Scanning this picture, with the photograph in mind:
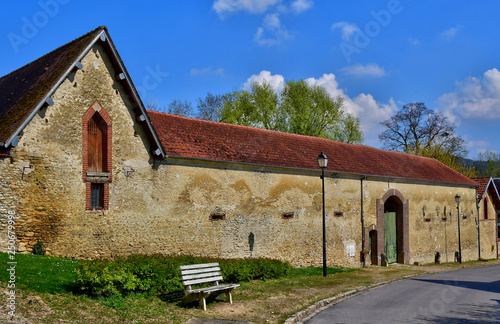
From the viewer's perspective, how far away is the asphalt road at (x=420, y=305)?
968cm

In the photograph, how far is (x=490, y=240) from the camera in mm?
37031

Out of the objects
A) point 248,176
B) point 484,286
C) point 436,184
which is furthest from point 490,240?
point 248,176

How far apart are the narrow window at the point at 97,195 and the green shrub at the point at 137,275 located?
3.59 m

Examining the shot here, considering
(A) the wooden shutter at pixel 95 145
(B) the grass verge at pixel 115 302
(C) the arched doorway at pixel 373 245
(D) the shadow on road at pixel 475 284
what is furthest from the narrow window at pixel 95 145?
(C) the arched doorway at pixel 373 245

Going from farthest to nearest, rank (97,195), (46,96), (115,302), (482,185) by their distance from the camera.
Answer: (482,185), (97,195), (46,96), (115,302)

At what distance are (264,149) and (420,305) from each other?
407 inches

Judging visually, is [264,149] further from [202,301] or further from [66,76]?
[202,301]

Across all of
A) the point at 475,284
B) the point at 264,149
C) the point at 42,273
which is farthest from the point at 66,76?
the point at 475,284

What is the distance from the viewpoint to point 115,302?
9.04 meters

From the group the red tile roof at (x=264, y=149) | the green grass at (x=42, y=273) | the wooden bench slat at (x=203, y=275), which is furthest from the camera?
the red tile roof at (x=264, y=149)

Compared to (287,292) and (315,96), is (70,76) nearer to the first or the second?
(287,292)

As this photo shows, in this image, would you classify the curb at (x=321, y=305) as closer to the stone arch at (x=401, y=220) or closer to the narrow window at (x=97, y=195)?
the narrow window at (x=97, y=195)

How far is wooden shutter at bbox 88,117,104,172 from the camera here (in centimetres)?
1404

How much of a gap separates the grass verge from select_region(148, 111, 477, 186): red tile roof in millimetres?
6248
